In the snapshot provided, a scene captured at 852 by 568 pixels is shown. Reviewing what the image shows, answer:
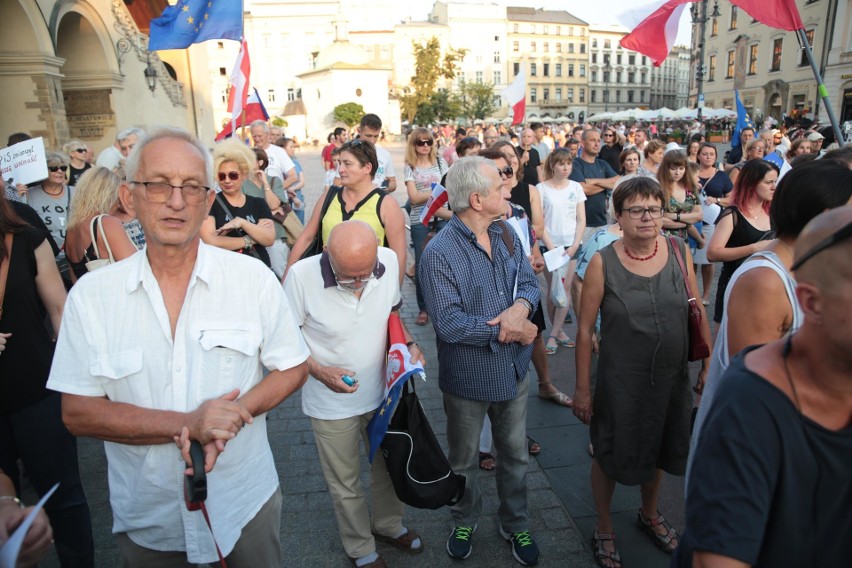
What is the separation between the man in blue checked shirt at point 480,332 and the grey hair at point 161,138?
127 cm

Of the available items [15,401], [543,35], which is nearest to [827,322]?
[15,401]

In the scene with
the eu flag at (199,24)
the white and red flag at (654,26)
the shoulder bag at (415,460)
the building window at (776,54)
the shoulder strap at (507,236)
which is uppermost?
the building window at (776,54)

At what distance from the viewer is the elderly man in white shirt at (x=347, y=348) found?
2.64 m

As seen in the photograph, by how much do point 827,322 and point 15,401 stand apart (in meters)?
3.08

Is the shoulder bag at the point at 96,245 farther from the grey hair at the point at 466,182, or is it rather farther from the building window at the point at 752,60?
the building window at the point at 752,60

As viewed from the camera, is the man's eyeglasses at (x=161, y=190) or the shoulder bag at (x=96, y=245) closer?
the man's eyeglasses at (x=161, y=190)

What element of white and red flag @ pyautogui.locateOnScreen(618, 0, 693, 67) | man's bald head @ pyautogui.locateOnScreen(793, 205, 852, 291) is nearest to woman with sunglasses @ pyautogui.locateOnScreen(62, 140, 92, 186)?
white and red flag @ pyautogui.locateOnScreen(618, 0, 693, 67)

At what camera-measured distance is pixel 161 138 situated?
190 cm

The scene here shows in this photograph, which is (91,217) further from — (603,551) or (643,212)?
(603,551)

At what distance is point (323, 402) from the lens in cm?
284

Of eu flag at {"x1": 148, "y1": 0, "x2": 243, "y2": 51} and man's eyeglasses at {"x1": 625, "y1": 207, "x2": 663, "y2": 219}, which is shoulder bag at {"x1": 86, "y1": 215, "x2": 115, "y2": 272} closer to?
man's eyeglasses at {"x1": 625, "y1": 207, "x2": 663, "y2": 219}

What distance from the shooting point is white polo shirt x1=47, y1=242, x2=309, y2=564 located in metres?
1.77

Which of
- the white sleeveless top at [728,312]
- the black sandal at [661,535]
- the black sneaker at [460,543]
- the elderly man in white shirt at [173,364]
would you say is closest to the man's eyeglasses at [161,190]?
the elderly man in white shirt at [173,364]

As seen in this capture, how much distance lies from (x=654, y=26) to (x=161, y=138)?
18.9 ft
